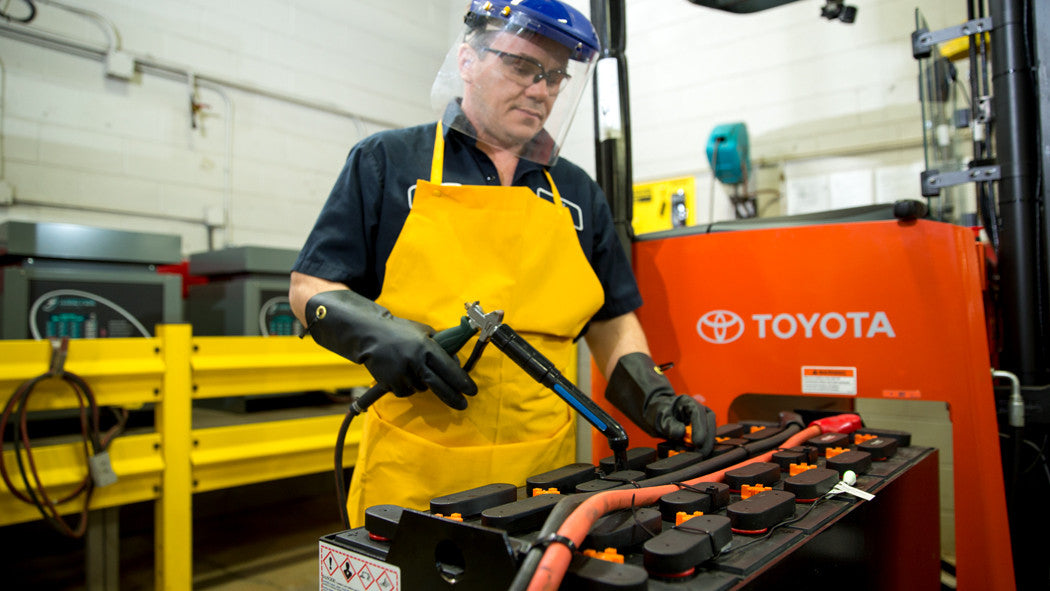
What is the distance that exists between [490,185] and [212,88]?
2.51 meters

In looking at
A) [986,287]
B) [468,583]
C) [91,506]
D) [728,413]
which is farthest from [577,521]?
[91,506]

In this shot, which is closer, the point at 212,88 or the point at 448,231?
the point at 448,231

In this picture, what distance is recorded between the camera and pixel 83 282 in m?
1.86

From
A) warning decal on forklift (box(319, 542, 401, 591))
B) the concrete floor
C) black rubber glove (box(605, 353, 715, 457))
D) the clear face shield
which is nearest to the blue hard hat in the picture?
the clear face shield

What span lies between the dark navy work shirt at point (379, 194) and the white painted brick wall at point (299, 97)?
212 cm

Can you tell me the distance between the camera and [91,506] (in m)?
1.70

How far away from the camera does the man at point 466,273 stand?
3.62 ft

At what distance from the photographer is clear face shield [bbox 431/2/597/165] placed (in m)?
1.17

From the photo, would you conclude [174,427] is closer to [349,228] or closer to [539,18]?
[349,228]

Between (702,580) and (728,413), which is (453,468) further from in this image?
(728,413)

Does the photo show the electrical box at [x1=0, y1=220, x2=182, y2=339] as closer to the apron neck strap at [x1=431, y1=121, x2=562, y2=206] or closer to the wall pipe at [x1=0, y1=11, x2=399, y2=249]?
the wall pipe at [x1=0, y1=11, x2=399, y2=249]

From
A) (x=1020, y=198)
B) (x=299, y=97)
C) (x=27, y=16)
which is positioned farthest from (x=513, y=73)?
(x=299, y=97)

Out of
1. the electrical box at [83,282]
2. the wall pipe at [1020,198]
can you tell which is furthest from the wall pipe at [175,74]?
the wall pipe at [1020,198]

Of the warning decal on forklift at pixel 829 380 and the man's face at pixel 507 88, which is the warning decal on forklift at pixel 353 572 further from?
the warning decal on forklift at pixel 829 380
